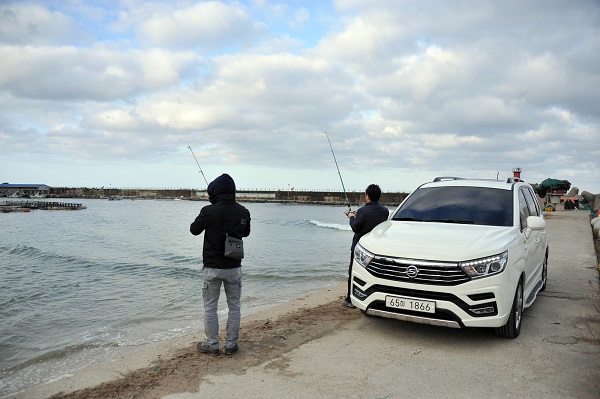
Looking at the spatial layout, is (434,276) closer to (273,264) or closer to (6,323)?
(6,323)

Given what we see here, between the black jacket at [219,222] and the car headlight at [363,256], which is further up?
the black jacket at [219,222]

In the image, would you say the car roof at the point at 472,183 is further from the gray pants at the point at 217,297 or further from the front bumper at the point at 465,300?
the gray pants at the point at 217,297

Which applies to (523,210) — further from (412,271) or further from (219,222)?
(219,222)

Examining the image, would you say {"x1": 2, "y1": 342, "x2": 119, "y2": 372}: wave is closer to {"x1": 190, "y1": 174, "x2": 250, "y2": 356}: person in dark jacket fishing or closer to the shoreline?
the shoreline

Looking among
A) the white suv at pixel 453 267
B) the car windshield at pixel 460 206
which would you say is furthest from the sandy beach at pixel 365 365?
the car windshield at pixel 460 206

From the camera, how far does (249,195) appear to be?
158m

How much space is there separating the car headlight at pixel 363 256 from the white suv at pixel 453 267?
0.01 meters

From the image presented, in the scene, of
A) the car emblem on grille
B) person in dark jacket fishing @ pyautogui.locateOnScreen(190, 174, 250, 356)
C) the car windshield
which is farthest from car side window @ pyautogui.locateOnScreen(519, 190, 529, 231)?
person in dark jacket fishing @ pyautogui.locateOnScreen(190, 174, 250, 356)

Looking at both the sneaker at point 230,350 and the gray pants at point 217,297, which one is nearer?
the gray pants at point 217,297

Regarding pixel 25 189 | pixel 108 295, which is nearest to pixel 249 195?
pixel 25 189

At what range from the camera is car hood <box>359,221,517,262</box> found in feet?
16.6

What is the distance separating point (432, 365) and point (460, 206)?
101 inches

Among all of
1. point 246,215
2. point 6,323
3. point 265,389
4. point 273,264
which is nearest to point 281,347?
point 265,389

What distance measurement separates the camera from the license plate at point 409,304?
5039 mm
